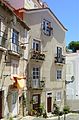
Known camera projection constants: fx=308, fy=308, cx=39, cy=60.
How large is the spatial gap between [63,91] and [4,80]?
59.3ft

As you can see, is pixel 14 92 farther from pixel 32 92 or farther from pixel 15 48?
pixel 32 92

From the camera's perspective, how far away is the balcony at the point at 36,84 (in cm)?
3629

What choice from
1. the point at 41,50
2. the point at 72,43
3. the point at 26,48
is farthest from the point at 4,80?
the point at 72,43

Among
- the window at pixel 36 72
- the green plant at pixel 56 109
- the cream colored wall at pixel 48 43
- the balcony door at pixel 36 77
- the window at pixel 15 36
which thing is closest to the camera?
the window at pixel 15 36

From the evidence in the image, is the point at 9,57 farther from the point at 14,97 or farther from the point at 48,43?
the point at 48,43

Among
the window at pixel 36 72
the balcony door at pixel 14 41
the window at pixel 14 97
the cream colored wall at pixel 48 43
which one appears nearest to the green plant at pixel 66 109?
the cream colored wall at pixel 48 43

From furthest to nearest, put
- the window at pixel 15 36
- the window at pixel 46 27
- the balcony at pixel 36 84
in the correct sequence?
1. the window at pixel 46 27
2. the balcony at pixel 36 84
3. the window at pixel 15 36

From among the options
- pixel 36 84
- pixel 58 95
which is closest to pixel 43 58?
pixel 36 84

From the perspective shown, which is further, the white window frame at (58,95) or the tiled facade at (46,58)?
the white window frame at (58,95)

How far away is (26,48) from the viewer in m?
34.8

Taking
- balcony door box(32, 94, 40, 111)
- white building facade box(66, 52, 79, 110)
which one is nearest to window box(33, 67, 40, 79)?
balcony door box(32, 94, 40, 111)

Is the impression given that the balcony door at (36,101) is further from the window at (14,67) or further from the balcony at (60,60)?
the window at (14,67)

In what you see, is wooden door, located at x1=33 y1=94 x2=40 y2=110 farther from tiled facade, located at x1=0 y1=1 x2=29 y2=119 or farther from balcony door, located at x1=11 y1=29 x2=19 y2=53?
balcony door, located at x1=11 y1=29 x2=19 y2=53

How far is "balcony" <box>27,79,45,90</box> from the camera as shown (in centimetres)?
3629
